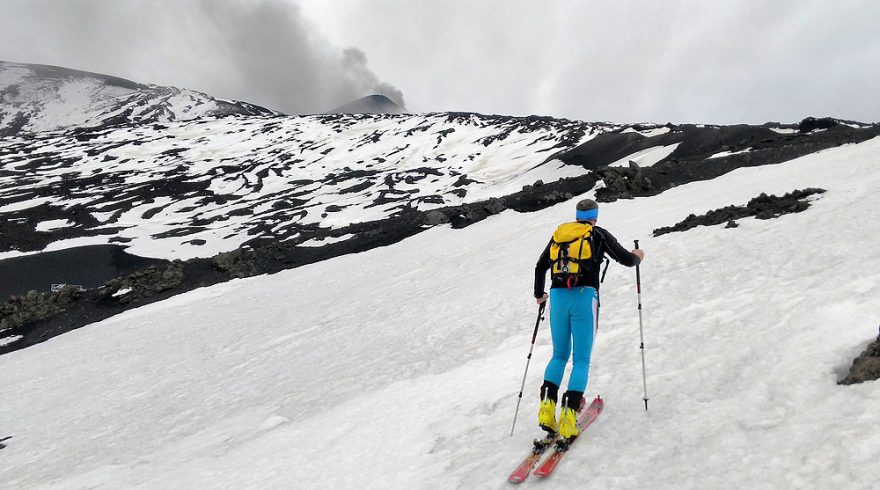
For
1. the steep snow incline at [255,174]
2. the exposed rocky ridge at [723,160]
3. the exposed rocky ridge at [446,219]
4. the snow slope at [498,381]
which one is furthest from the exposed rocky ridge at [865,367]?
the steep snow incline at [255,174]

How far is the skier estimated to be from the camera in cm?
611

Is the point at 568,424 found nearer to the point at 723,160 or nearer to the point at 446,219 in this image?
the point at 723,160

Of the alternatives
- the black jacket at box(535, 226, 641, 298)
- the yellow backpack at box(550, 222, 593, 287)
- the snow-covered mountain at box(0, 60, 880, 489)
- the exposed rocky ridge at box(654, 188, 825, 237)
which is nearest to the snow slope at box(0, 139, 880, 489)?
the snow-covered mountain at box(0, 60, 880, 489)

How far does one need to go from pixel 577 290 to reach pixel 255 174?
322 feet

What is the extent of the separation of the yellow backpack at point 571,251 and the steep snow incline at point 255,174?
158 ft

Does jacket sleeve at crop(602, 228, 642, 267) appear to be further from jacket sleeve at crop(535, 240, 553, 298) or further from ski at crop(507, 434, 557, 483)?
ski at crop(507, 434, 557, 483)

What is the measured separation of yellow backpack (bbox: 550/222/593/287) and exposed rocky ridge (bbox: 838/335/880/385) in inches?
120

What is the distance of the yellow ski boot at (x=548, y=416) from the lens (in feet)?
19.1

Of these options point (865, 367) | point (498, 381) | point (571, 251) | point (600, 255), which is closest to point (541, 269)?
point (571, 251)

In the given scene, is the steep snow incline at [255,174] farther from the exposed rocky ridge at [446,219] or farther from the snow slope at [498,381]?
the snow slope at [498,381]

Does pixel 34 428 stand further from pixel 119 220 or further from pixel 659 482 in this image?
pixel 119 220

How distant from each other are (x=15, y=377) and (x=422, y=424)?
76.9 ft

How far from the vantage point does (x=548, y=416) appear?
5.83 metres

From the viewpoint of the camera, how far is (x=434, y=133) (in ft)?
404
